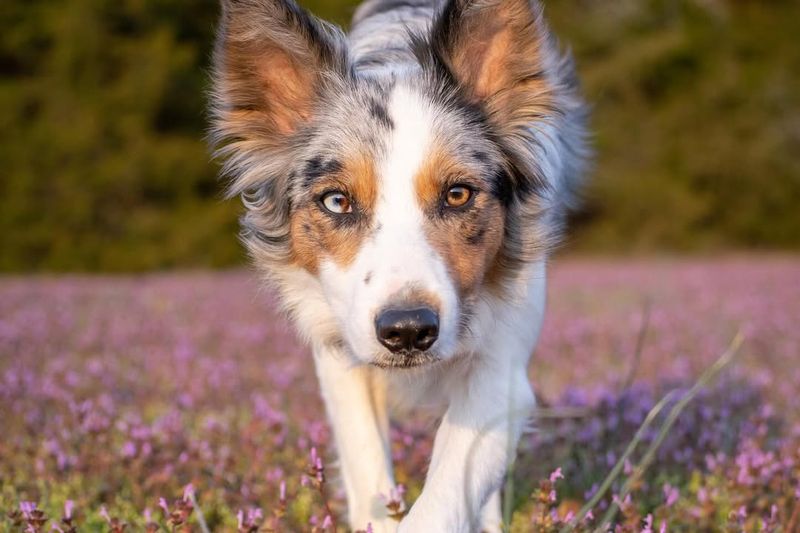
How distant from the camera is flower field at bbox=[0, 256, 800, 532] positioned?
12.0ft

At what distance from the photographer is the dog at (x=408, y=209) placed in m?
3.35

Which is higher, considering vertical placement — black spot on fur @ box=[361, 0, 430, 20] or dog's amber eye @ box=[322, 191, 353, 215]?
black spot on fur @ box=[361, 0, 430, 20]

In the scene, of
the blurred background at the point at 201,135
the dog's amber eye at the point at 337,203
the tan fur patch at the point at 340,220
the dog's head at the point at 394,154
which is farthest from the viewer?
the blurred background at the point at 201,135

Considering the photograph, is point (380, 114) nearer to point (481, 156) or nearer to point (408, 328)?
point (481, 156)

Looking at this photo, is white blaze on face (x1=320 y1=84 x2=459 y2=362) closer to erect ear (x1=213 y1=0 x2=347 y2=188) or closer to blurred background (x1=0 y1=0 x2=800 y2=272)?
erect ear (x1=213 y1=0 x2=347 y2=188)

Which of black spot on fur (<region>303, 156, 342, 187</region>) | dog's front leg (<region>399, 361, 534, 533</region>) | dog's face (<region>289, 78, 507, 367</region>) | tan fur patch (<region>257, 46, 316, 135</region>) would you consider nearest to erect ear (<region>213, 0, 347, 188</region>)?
tan fur patch (<region>257, 46, 316, 135</region>)

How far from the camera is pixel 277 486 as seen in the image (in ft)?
13.7

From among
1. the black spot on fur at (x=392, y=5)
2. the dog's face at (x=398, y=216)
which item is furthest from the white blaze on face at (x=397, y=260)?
the black spot on fur at (x=392, y=5)

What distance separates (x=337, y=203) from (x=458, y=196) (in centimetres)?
50

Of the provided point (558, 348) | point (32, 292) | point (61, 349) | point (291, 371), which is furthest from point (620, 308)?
point (32, 292)

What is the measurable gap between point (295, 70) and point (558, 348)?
5440mm

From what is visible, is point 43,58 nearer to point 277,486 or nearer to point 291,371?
point 291,371

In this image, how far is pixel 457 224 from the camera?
358 cm

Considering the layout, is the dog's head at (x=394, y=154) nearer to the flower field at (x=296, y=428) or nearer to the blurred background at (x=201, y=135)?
the flower field at (x=296, y=428)
